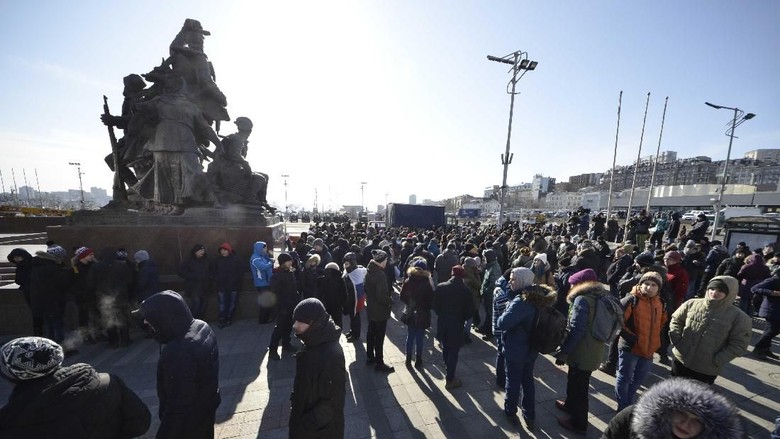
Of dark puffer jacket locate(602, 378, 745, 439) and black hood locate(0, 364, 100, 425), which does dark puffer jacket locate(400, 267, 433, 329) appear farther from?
black hood locate(0, 364, 100, 425)

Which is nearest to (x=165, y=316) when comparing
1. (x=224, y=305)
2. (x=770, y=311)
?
(x=224, y=305)

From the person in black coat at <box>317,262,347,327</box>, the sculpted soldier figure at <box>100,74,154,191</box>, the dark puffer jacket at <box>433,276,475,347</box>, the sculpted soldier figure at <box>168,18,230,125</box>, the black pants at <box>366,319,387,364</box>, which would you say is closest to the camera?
the dark puffer jacket at <box>433,276,475,347</box>

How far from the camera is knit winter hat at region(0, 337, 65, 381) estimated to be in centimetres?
157

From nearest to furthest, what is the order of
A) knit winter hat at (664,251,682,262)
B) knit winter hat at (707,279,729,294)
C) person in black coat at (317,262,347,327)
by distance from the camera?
1. knit winter hat at (707,279,729,294)
2. knit winter hat at (664,251,682,262)
3. person in black coat at (317,262,347,327)

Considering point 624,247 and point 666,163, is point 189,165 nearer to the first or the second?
point 624,247

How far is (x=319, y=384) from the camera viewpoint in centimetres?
228

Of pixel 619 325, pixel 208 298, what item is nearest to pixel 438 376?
pixel 619 325

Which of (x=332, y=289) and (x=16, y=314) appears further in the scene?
(x=16, y=314)

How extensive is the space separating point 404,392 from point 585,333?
8.26 feet

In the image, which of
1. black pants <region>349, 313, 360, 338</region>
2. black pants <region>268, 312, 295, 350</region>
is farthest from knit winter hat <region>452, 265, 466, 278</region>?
black pants <region>268, 312, 295, 350</region>

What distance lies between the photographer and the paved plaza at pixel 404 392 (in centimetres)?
350

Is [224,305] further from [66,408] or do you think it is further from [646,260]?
[646,260]

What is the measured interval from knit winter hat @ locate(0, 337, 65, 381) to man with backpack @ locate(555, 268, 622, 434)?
4.30 metres

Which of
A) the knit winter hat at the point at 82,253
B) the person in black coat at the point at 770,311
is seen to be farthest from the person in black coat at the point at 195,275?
the person in black coat at the point at 770,311
